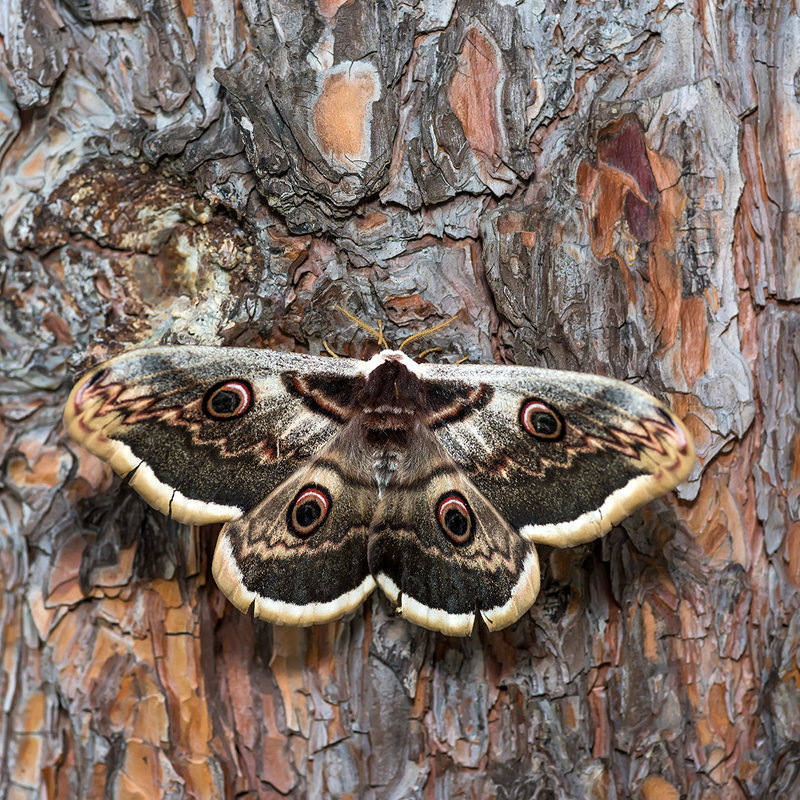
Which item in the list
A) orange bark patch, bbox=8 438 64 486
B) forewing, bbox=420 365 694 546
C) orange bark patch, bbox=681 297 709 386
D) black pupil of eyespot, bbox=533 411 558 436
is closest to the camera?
forewing, bbox=420 365 694 546

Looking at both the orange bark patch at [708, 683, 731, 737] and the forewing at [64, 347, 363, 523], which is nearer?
the forewing at [64, 347, 363, 523]

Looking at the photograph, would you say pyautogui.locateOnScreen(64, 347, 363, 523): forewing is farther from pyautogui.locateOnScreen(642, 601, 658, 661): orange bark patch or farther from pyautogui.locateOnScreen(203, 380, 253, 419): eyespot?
→ pyautogui.locateOnScreen(642, 601, 658, 661): orange bark patch

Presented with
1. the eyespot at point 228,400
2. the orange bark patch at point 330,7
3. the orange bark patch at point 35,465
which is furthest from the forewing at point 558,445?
the orange bark patch at point 35,465

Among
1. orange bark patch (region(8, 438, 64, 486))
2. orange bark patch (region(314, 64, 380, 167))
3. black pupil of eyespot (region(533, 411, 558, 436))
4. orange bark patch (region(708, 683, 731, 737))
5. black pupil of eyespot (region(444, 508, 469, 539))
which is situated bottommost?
orange bark patch (region(708, 683, 731, 737))

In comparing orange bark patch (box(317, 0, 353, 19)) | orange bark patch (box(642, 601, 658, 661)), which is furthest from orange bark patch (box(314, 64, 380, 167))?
orange bark patch (box(642, 601, 658, 661))

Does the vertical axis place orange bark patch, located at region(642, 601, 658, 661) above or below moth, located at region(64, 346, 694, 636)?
below

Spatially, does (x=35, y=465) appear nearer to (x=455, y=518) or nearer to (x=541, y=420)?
(x=455, y=518)

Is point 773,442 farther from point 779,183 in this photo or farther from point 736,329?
point 779,183
